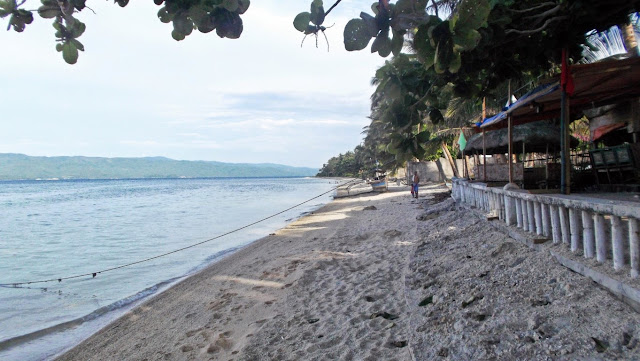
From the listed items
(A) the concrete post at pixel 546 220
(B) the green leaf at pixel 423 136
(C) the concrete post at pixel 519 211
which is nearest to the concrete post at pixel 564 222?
(A) the concrete post at pixel 546 220

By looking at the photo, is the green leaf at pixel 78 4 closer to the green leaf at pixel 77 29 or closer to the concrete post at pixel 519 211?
the green leaf at pixel 77 29

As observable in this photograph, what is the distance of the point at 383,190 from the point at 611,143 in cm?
1849

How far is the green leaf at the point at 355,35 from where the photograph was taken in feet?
4.80

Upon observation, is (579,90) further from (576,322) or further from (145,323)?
(145,323)

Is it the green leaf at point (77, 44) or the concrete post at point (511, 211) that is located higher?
the green leaf at point (77, 44)

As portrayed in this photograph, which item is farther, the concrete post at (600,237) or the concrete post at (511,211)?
the concrete post at (511,211)

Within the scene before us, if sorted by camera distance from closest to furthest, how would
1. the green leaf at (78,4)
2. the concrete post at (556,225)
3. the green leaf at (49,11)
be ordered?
1. the green leaf at (78,4)
2. the green leaf at (49,11)
3. the concrete post at (556,225)

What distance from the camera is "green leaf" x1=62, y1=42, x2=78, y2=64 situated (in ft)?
6.59

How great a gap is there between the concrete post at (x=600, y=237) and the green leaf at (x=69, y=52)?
3.72m

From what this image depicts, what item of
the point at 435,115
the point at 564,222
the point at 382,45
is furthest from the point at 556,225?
the point at 382,45

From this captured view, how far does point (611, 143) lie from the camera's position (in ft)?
34.6

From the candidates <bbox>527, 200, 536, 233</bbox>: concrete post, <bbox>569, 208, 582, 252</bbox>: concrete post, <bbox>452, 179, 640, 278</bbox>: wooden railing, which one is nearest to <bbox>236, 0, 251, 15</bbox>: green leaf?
<bbox>452, 179, 640, 278</bbox>: wooden railing

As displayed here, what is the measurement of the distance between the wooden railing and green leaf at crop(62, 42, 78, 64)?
140 inches

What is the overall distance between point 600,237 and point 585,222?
0.64 feet
